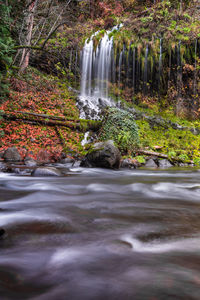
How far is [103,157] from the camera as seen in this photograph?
7270mm

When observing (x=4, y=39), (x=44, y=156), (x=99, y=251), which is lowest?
(x=99, y=251)

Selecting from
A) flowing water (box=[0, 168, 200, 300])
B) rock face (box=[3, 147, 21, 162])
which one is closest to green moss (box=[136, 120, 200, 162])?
rock face (box=[3, 147, 21, 162])

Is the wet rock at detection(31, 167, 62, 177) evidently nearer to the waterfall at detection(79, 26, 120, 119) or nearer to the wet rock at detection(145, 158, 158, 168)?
the wet rock at detection(145, 158, 158, 168)

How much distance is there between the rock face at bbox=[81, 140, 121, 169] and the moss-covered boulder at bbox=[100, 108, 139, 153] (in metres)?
1.74

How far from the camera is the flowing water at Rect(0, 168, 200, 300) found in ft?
3.30

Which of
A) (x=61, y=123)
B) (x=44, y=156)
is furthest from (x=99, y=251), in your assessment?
(x=61, y=123)

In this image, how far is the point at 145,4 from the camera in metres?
22.1

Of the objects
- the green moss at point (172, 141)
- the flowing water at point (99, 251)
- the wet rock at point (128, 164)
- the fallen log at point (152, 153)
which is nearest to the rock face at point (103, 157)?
the wet rock at point (128, 164)

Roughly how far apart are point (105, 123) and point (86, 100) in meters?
5.70

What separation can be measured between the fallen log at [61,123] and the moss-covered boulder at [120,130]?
1.31m

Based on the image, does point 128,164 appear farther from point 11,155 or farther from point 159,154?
point 11,155

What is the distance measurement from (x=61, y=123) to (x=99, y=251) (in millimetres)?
9411

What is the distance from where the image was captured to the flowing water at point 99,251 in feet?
3.30

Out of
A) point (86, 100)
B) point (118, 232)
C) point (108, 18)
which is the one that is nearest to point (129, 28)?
point (108, 18)
